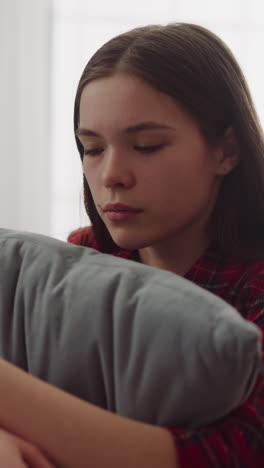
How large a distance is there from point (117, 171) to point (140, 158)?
0.12ft

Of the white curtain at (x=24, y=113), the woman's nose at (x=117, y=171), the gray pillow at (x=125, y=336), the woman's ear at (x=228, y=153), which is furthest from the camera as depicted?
the white curtain at (x=24, y=113)

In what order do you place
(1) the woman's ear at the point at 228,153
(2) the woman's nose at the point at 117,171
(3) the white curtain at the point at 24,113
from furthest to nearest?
(3) the white curtain at the point at 24,113
(1) the woman's ear at the point at 228,153
(2) the woman's nose at the point at 117,171

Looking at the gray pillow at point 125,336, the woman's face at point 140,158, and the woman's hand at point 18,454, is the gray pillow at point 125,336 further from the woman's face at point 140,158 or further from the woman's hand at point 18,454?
the woman's face at point 140,158

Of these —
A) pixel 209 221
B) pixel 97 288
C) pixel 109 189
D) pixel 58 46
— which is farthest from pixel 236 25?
pixel 97 288

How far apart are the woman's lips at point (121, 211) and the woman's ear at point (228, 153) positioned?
0.17m

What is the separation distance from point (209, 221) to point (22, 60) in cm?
133

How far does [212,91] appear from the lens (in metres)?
0.81

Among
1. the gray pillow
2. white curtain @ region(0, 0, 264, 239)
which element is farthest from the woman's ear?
white curtain @ region(0, 0, 264, 239)

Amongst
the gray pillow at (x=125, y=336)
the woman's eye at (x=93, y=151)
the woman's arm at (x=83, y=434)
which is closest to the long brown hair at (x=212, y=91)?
the woman's eye at (x=93, y=151)

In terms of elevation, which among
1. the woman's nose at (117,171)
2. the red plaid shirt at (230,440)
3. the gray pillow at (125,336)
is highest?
the woman's nose at (117,171)

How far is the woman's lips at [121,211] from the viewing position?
30.5 inches

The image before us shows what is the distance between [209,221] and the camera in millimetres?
908

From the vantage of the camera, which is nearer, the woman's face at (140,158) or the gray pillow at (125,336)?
the gray pillow at (125,336)

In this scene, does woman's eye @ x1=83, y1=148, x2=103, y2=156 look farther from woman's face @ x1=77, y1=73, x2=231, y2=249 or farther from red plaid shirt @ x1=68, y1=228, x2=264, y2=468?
red plaid shirt @ x1=68, y1=228, x2=264, y2=468
